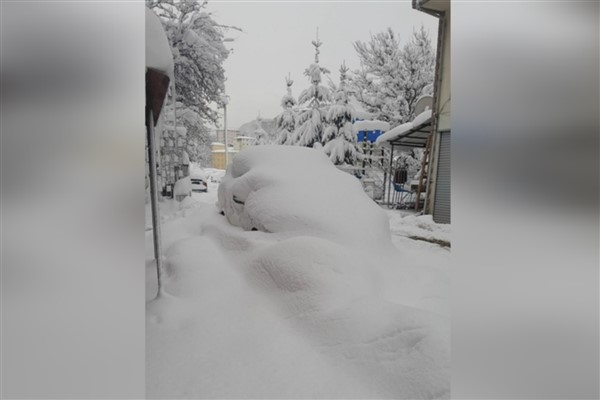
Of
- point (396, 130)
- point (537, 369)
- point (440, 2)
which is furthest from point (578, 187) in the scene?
point (396, 130)

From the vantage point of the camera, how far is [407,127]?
173 inches

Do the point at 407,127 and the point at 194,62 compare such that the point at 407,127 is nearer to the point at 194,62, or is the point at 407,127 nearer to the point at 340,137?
the point at 340,137

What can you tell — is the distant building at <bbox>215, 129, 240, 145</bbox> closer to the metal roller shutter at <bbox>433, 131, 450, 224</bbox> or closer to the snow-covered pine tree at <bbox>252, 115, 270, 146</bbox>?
the snow-covered pine tree at <bbox>252, 115, 270, 146</bbox>

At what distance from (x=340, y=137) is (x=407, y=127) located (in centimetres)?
137

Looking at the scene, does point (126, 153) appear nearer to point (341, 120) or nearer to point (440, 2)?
point (440, 2)

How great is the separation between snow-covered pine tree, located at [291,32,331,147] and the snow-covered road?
12.7ft

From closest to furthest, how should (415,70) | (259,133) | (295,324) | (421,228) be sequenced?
(295,324) < (421,228) < (259,133) < (415,70)

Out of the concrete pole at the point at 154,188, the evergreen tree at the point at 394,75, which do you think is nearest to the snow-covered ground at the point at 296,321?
the concrete pole at the point at 154,188

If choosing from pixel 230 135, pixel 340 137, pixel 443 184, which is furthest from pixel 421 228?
pixel 340 137

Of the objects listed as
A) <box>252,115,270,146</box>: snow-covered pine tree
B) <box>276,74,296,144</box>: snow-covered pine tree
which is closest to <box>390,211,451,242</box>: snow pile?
<box>252,115,270,146</box>: snow-covered pine tree

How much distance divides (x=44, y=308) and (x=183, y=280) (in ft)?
4.28

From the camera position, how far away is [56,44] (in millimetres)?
343

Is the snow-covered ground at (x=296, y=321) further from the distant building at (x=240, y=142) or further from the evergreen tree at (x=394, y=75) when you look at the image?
the evergreen tree at (x=394, y=75)

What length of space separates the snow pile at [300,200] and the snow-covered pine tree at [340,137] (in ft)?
9.90
